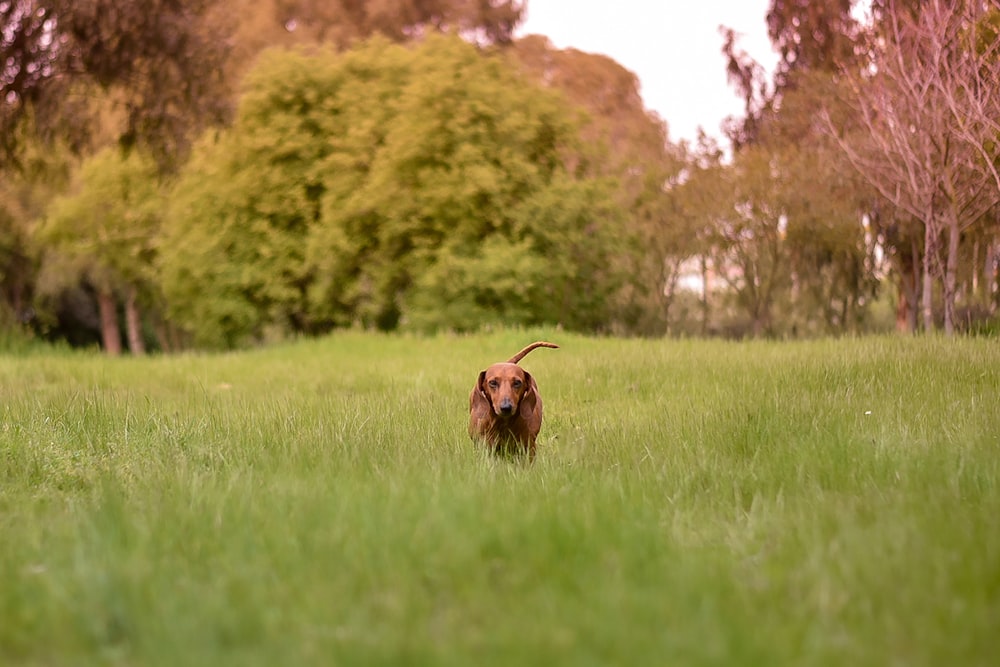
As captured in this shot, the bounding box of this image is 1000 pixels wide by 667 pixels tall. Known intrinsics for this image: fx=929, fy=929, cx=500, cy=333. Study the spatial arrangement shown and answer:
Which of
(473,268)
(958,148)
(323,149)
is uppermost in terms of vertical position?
(323,149)

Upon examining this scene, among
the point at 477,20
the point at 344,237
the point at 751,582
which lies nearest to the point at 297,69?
the point at 344,237

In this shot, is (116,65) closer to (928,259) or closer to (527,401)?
(527,401)

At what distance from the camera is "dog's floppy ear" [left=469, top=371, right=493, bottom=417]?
20.6ft

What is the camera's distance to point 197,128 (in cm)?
1744

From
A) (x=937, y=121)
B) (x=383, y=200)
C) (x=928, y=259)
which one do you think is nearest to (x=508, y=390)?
(x=937, y=121)

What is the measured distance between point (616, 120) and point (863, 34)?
65.7 feet

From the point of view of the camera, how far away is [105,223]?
1281 inches

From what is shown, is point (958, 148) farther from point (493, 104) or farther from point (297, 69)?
point (297, 69)

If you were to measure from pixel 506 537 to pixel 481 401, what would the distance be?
254 cm

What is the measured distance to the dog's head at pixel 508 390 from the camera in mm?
5902

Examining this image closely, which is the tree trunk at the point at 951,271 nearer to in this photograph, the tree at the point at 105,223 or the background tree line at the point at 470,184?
the background tree line at the point at 470,184

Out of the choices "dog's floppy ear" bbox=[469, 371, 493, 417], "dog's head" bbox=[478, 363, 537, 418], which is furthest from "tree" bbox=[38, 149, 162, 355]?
"dog's head" bbox=[478, 363, 537, 418]

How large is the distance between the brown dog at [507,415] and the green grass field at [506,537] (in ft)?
0.57

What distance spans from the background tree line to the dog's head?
1163cm
